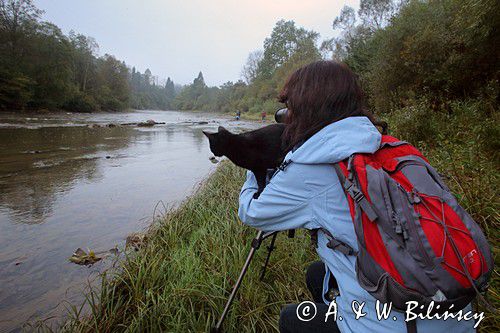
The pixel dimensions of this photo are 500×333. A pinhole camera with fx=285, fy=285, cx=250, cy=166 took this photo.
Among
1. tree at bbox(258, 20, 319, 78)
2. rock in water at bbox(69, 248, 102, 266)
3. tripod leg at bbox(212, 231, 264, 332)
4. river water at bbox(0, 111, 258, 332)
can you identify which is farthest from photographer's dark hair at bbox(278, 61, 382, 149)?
tree at bbox(258, 20, 319, 78)

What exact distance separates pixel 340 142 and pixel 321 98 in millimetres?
295

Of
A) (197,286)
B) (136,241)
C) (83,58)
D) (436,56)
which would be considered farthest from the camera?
(83,58)

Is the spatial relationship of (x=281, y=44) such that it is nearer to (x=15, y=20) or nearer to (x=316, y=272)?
(x=15, y=20)

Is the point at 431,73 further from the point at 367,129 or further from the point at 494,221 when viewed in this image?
the point at 367,129

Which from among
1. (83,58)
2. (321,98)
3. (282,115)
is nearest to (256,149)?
(282,115)

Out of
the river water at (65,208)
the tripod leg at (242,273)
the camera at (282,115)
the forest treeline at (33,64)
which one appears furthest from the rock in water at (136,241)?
the forest treeline at (33,64)

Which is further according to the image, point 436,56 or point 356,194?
point 436,56

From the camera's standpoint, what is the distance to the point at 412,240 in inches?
36.3

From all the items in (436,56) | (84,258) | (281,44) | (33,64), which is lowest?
(84,258)

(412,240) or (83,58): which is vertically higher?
(83,58)

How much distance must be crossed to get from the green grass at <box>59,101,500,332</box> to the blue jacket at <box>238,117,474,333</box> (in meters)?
1.11

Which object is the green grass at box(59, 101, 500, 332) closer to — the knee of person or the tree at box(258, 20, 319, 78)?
the knee of person

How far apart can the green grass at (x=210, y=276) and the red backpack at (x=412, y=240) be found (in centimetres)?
114

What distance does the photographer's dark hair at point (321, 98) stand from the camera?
1.29 metres
